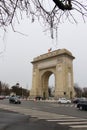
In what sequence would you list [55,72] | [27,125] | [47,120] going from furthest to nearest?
[55,72]
[47,120]
[27,125]

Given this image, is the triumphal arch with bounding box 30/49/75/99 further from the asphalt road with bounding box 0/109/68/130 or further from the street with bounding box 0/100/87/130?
the asphalt road with bounding box 0/109/68/130

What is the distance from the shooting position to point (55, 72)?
310ft

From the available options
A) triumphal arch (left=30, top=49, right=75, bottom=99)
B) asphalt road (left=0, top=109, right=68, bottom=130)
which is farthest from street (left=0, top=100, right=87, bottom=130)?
triumphal arch (left=30, top=49, right=75, bottom=99)

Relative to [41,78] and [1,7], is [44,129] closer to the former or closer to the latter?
[1,7]

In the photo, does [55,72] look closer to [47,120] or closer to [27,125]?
[47,120]

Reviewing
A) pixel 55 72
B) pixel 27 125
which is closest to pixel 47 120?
pixel 27 125

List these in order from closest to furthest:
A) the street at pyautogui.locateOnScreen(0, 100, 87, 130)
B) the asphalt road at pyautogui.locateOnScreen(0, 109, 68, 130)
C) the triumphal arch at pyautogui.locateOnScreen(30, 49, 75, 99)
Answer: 1. the asphalt road at pyautogui.locateOnScreen(0, 109, 68, 130)
2. the street at pyautogui.locateOnScreen(0, 100, 87, 130)
3. the triumphal arch at pyautogui.locateOnScreen(30, 49, 75, 99)

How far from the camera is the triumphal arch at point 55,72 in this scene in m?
88.8

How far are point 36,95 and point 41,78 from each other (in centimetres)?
613

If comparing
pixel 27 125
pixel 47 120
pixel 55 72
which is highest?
pixel 55 72

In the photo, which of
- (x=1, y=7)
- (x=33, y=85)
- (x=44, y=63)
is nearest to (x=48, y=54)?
(x=44, y=63)

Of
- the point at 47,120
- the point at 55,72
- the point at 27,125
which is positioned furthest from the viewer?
the point at 55,72

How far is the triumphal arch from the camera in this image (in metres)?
88.8

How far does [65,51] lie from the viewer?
90875 millimetres
